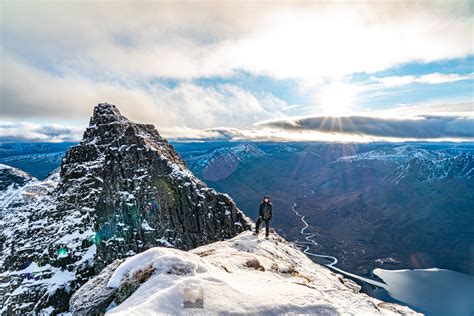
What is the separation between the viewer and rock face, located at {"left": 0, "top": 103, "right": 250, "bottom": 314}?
116m

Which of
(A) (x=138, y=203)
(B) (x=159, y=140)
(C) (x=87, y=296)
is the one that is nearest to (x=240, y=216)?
(A) (x=138, y=203)

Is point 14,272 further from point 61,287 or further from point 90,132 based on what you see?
point 90,132

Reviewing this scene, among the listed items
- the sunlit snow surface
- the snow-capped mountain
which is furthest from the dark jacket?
the sunlit snow surface

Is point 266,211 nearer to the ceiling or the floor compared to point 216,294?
nearer to the floor

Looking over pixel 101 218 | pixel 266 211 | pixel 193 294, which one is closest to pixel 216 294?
pixel 193 294

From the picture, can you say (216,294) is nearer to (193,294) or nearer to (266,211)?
(193,294)

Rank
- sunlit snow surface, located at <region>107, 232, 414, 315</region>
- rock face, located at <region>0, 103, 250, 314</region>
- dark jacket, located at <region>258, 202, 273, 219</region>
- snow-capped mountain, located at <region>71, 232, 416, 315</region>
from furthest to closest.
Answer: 1. rock face, located at <region>0, 103, 250, 314</region>
2. dark jacket, located at <region>258, 202, 273, 219</region>
3. snow-capped mountain, located at <region>71, 232, 416, 315</region>
4. sunlit snow surface, located at <region>107, 232, 414, 315</region>

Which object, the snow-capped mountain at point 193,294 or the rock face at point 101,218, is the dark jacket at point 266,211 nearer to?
the snow-capped mountain at point 193,294

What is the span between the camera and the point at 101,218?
12888cm

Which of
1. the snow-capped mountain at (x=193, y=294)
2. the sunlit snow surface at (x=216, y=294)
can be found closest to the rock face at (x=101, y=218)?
the snow-capped mountain at (x=193, y=294)

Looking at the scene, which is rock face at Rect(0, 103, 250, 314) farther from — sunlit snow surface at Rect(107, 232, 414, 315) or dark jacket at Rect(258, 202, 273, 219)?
sunlit snow surface at Rect(107, 232, 414, 315)

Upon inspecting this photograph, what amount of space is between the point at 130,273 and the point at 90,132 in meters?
153

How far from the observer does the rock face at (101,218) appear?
116438 millimetres

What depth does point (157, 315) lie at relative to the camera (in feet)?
35.8
